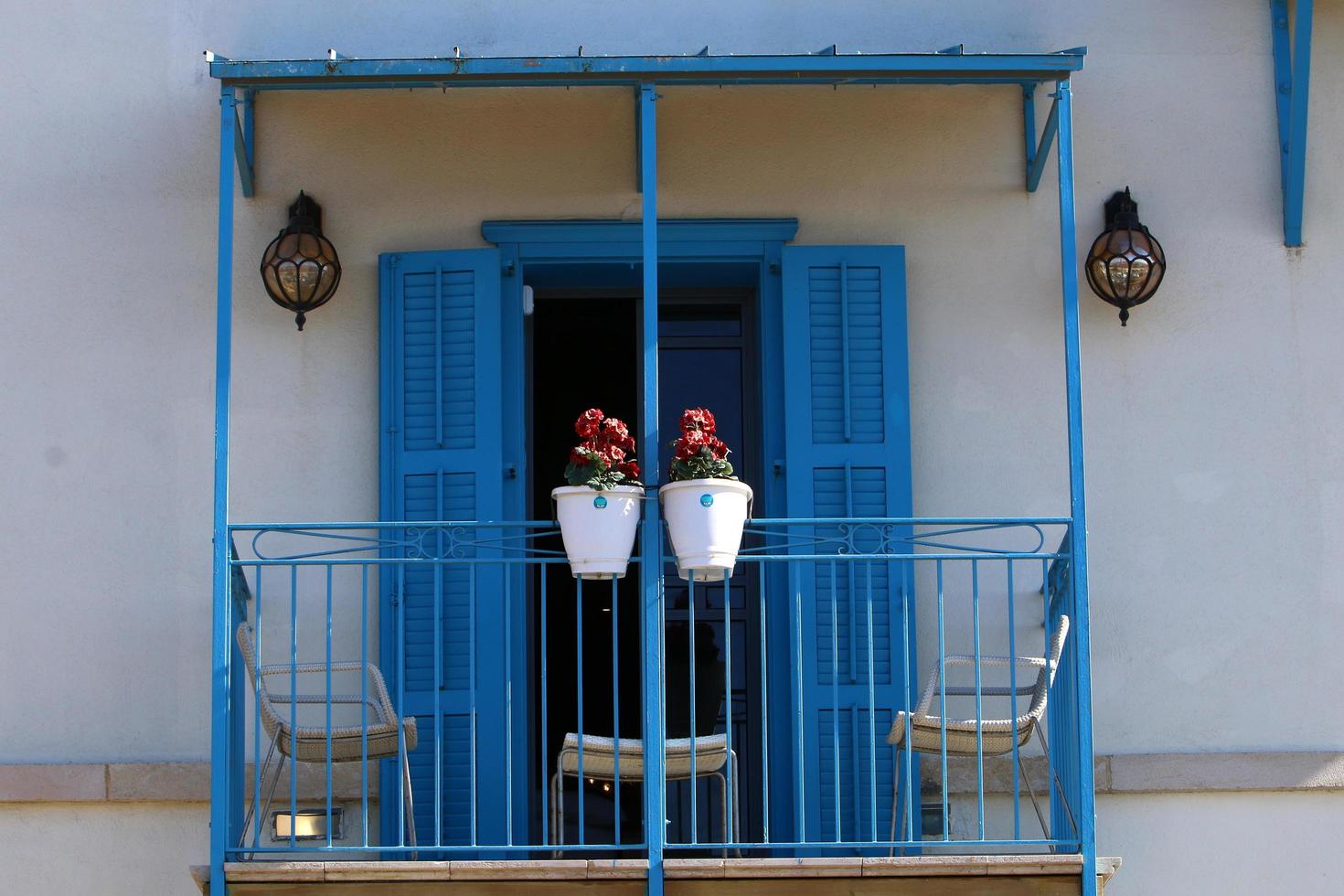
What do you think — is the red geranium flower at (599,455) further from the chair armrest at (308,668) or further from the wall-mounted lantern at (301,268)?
the wall-mounted lantern at (301,268)

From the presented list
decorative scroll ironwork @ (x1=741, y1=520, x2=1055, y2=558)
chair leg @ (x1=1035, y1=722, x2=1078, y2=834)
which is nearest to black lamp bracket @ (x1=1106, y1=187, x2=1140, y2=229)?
decorative scroll ironwork @ (x1=741, y1=520, x2=1055, y2=558)

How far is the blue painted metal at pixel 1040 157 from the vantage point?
6.94 metres

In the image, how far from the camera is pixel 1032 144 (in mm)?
7289

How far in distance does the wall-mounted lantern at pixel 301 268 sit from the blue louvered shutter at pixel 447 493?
0.22 m

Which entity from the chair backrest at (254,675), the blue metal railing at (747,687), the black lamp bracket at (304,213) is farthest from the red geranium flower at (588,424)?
the black lamp bracket at (304,213)

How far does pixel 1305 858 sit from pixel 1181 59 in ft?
9.74

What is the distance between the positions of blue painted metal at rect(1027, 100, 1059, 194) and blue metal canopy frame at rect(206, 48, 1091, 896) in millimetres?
559

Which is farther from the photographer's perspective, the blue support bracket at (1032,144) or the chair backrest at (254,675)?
the blue support bracket at (1032,144)

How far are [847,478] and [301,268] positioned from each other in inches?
82.8

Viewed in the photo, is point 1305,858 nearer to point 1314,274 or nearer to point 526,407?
point 1314,274

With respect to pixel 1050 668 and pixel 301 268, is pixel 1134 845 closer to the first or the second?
pixel 1050 668

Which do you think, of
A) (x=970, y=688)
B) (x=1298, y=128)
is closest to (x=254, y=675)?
(x=970, y=688)

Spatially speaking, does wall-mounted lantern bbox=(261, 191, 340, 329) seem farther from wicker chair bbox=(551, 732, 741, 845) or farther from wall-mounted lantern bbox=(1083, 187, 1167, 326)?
wall-mounted lantern bbox=(1083, 187, 1167, 326)

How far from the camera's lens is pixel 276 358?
714 centimetres
